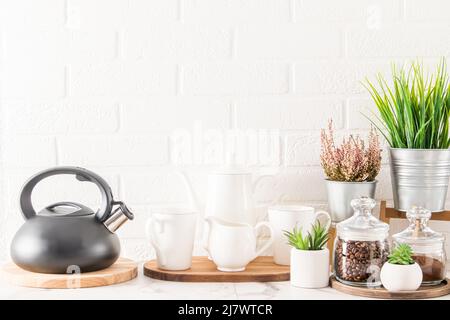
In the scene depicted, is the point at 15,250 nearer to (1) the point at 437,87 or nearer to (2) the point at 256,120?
(2) the point at 256,120

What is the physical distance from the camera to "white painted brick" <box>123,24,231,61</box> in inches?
67.2

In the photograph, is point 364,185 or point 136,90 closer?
point 364,185

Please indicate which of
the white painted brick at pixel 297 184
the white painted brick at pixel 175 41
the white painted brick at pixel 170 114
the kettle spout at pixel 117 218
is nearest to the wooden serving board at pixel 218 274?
the kettle spout at pixel 117 218

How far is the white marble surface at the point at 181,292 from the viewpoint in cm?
138

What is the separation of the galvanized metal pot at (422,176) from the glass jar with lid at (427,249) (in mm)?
110

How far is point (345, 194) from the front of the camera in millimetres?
1579

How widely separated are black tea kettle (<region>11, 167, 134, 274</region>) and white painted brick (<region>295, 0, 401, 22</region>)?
64cm

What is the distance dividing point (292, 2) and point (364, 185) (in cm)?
48

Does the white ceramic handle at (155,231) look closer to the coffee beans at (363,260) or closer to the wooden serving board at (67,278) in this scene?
the wooden serving board at (67,278)

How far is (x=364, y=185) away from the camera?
1.57m

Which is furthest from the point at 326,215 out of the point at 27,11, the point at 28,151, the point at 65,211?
the point at 27,11

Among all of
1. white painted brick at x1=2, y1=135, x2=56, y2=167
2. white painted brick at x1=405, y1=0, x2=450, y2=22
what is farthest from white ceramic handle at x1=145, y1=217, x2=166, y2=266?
white painted brick at x1=405, y1=0, x2=450, y2=22
